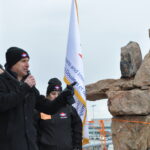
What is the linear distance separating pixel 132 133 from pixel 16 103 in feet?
11.3

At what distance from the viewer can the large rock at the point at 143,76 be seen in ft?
17.8

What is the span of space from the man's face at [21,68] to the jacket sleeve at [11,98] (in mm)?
192

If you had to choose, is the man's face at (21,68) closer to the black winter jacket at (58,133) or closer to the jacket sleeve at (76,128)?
the black winter jacket at (58,133)

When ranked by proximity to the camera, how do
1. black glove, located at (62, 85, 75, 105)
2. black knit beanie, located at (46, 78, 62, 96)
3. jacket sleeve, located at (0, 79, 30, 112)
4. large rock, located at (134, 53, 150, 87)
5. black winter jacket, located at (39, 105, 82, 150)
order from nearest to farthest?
1. jacket sleeve, located at (0, 79, 30, 112)
2. black glove, located at (62, 85, 75, 105)
3. black winter jacket, located at (39, 105, 82, 150)
4. black knit beanie, located at (46, 78, 62, 96)
5. large rock, located at (134, 53, 150, 87)

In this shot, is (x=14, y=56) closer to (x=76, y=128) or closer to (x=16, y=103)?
(x=16, y=103)

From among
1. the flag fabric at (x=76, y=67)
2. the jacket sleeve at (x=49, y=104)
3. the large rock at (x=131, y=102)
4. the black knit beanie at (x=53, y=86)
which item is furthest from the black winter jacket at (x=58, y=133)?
the large rock at (x=131, y=102)

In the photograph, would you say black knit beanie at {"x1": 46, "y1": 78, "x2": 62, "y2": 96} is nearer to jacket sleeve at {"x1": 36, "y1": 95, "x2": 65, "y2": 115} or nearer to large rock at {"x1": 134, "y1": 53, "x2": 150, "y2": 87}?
jacket sleeve at {"x1": 36, "y1": 95, "x2": 65, "y2": 115}

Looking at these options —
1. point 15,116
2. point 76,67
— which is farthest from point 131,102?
point 15,116

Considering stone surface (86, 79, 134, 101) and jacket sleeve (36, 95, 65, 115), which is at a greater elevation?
stone surface (86, 79, 134, 101)

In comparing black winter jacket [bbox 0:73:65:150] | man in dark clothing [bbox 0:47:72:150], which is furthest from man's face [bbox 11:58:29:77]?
black winter jacket [bbox 0:73:65:150]

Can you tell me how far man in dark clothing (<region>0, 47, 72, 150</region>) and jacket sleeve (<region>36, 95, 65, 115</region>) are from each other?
0.80ft

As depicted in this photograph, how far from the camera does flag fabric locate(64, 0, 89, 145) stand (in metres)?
5.44

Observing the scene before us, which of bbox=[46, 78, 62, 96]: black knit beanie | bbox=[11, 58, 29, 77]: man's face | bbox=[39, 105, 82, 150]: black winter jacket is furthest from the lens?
bbox=[46, 78, 62, 96]: black knit beanie

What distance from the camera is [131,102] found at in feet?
17.5
